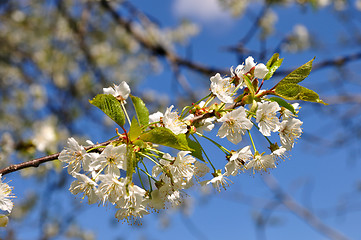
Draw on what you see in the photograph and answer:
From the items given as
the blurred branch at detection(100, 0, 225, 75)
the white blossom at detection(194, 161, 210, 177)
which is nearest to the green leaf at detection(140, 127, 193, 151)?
the white blossom at detection(194, 161, 210, 177)

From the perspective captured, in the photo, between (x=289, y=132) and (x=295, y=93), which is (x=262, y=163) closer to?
(x=289, y=132)

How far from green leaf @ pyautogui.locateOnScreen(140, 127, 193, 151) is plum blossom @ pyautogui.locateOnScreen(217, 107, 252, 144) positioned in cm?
19

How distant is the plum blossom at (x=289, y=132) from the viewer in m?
1.15

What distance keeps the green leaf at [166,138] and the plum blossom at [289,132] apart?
0.39 meters

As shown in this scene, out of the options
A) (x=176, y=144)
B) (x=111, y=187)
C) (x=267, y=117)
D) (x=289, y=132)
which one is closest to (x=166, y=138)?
(x=176, y=144)

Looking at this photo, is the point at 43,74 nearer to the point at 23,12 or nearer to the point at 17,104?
the point at 17,104

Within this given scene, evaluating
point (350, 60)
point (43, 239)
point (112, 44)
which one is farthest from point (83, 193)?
point (112, 44)

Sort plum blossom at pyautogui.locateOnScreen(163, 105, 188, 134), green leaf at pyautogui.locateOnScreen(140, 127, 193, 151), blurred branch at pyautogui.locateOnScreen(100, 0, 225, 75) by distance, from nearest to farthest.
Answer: green leaf at pyautogui.locateOnScreen(140, 127, 193, 151), plum blossom at pyautogui.locateOnScreen(163, 105, 188, 134), blurred branch at pyautogui.locateOnScreen(100, 0, 225, 75)

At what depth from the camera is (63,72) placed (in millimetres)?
6066

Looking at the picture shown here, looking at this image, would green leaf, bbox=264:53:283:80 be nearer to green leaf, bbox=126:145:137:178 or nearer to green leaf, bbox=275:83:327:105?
green leaf, bbox=275:83:327:105

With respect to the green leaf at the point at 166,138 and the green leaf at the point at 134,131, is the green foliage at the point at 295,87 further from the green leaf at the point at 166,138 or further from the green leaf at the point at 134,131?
the green leaf at the point at 134,131

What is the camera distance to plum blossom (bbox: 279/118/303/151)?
1149 mm

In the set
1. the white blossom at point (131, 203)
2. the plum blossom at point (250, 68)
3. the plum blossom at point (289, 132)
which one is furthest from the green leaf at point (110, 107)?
the plum blossom at point (289, 132)

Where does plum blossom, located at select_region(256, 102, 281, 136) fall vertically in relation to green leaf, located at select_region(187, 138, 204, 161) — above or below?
above
